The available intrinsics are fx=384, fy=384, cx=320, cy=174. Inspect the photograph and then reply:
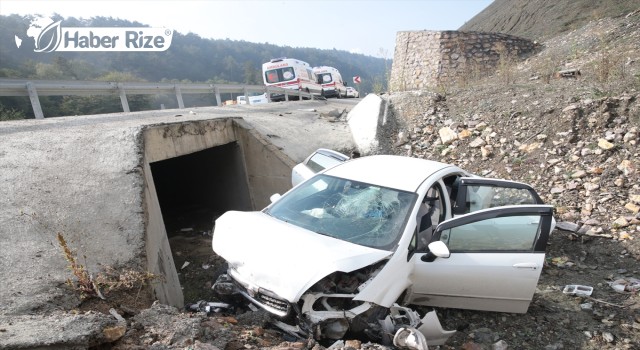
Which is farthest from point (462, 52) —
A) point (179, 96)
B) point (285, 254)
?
point (285, 254)

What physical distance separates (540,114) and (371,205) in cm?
691

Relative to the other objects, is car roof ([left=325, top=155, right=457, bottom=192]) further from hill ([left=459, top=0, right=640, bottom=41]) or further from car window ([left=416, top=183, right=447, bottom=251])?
hill ([left=459, top=0, right=640, bottom=41])

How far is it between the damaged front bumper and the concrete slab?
5.40 ft

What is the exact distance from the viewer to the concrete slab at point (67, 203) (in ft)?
11.2

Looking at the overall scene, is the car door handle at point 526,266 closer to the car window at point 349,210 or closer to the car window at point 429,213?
the car window at point 429,213

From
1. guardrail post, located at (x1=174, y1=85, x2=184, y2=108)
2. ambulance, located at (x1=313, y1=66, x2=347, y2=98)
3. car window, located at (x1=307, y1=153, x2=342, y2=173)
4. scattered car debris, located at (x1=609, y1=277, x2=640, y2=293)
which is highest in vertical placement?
ambulance, located at (x1=313, y1=66, x2=347, y2=98)

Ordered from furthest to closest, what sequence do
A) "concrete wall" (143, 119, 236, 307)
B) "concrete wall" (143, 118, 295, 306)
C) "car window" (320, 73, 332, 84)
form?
1. "car window" (320, 73, 332, 84)
2. "concrete wall" (143, 118, 295, 306)
3. "concrete wall" (143, 119, 236, 307)

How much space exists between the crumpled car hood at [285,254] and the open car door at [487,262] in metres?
0.69

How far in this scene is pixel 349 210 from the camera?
4004 millimetres

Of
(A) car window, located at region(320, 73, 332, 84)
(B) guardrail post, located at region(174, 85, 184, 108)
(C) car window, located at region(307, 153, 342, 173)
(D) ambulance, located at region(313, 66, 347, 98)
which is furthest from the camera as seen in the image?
(A) car window, located at region(320, 73, 332, 84)

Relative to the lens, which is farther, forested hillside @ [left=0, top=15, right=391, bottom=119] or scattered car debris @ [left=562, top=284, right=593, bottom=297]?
forested hillside @ [left=0, top=15, right=391, bottom=119]

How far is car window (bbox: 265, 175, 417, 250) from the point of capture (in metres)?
3.66

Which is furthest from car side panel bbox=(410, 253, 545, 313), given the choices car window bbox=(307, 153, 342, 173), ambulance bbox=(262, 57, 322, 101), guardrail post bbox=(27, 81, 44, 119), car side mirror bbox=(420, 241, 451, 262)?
ambulance bbox=(262, 57, 322, 101)

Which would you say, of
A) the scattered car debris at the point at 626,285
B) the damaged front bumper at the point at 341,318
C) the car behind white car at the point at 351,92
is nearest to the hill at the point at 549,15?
the car behind white car at the point at 351,92
